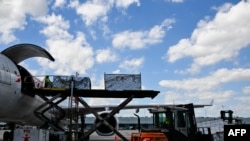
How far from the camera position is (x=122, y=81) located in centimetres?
1492

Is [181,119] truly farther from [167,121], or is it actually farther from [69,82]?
[69,82]

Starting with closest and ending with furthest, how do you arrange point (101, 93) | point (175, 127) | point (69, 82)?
point (175, 127), point (69, 82), point (101, 93)

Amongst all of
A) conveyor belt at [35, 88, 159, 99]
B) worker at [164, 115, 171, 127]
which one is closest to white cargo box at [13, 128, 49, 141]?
conveyor belt at [35, 88, 159, 99]

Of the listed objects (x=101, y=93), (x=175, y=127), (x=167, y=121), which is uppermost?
(x=101, y=93)

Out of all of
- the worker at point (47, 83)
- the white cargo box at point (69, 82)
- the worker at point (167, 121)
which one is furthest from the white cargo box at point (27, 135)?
the worker at point (167, 121)

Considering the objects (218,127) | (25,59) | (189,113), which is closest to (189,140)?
(189,113)

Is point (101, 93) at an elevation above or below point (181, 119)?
above

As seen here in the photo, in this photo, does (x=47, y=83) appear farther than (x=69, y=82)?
Yes

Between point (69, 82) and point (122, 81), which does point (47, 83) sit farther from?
point (122, 81)

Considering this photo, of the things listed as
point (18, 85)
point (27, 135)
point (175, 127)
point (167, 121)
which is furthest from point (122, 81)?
point (175, 127)

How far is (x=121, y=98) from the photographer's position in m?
15.4

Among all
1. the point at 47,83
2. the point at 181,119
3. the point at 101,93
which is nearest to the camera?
the point at 181,119

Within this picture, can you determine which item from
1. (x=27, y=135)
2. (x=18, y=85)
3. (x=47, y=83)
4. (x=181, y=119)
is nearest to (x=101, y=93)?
(x=47, y=83)

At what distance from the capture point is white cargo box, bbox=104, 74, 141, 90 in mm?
14898
